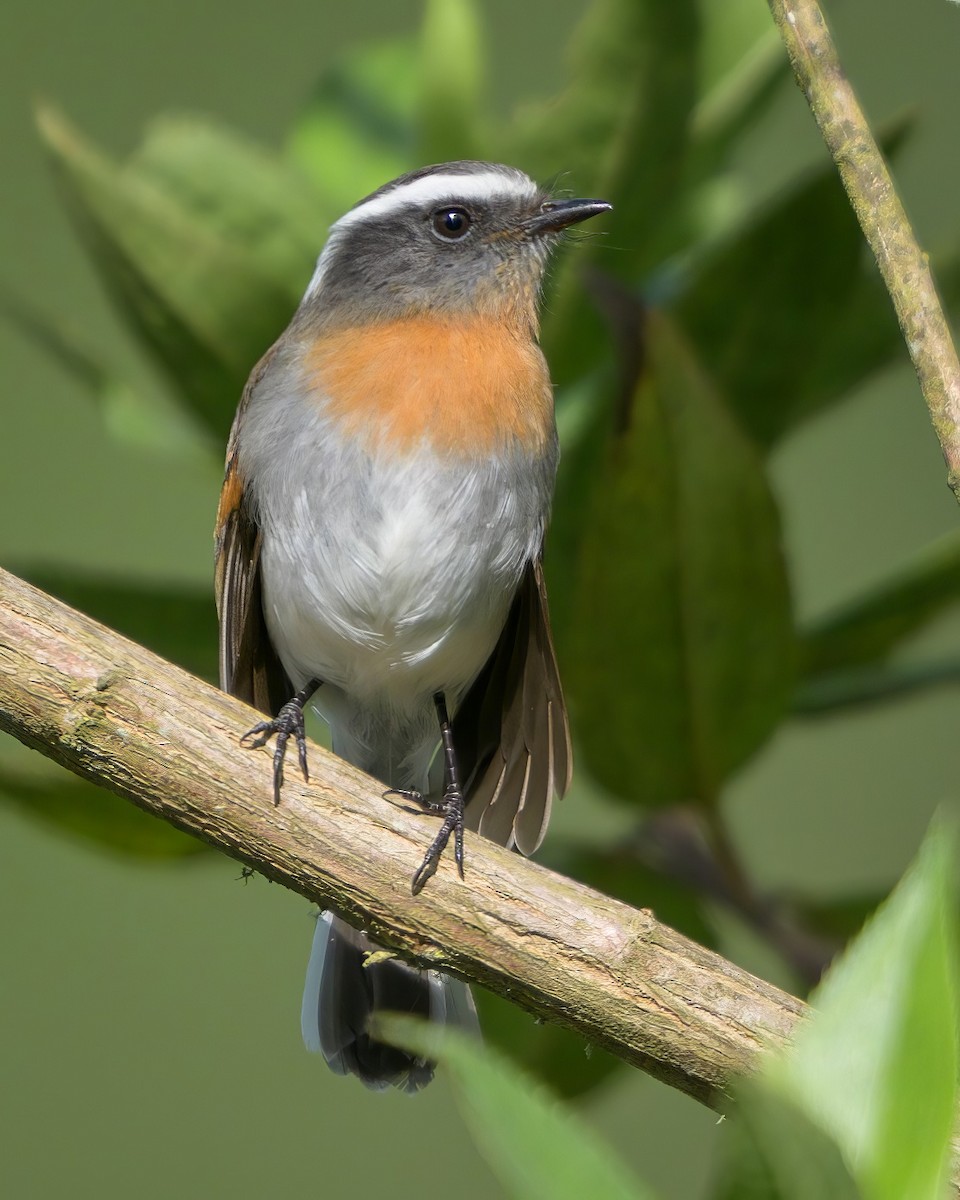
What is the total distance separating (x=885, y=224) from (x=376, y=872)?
839 millimetres

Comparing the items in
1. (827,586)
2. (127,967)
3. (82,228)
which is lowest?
(127,967)

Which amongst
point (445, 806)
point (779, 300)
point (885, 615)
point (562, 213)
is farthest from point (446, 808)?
point (562, 213)

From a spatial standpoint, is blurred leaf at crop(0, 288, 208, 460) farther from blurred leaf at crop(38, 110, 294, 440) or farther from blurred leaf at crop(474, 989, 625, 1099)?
blurred leaf at crop(474, 989, 625, 1099)

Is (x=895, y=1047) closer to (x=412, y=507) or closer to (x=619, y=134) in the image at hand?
(x=412, y=507)

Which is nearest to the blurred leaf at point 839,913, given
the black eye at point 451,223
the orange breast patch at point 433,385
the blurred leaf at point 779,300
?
the blurred leaf at point 779,300

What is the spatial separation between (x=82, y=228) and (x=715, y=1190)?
6.29 ft

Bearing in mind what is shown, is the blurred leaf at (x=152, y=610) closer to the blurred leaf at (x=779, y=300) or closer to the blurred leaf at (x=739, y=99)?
the blurred leaf at (x=779, y=300)

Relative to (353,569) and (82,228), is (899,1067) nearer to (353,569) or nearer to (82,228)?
(353,569)

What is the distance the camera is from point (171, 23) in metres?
5.20

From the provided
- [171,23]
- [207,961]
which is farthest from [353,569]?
[171,23]

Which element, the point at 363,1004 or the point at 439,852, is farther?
the point at 363,1004

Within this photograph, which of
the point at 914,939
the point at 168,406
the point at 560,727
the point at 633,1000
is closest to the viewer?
the point at 914,939

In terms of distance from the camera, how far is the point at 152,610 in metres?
2.34

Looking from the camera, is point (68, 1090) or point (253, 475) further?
point (68, 1090)
